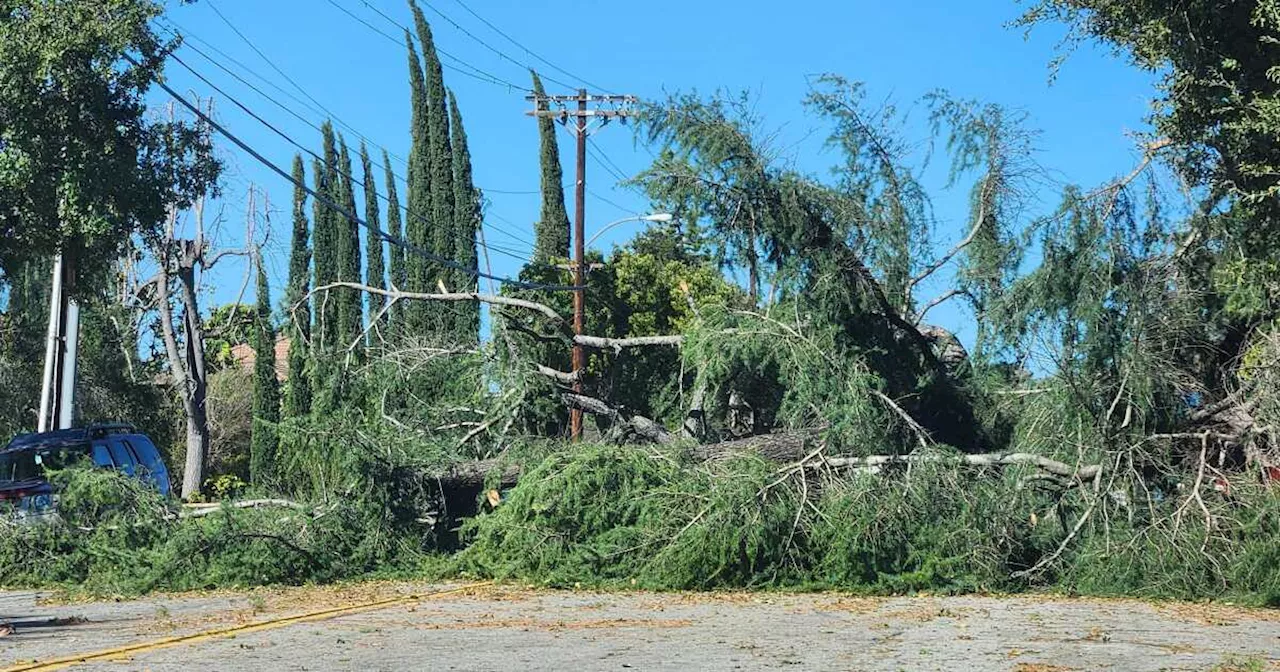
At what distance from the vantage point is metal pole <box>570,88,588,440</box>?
65.6 feet

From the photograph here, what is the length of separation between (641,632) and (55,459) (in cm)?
955

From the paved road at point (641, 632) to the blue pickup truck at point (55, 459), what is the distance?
7.51ft

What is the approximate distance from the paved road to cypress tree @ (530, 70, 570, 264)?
22328mm

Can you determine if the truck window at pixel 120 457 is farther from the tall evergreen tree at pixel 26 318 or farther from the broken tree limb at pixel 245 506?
the tall evergreen tree at pixel 26 318

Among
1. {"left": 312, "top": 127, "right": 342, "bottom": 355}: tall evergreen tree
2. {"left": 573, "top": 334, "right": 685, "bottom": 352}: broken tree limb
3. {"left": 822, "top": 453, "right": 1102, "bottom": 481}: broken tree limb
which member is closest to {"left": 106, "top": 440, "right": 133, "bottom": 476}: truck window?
{"left": 573, "top": 334, "right": 685, "bottom": 352}: broken tree limb

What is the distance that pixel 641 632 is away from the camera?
435 inches

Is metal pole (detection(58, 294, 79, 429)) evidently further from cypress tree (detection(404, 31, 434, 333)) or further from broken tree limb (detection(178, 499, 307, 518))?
cypress tree (detection(404, 31, 434, 333))

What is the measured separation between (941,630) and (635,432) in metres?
8.19

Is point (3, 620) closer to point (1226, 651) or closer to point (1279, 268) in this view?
point (1226, 651)

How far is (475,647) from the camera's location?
395 inches

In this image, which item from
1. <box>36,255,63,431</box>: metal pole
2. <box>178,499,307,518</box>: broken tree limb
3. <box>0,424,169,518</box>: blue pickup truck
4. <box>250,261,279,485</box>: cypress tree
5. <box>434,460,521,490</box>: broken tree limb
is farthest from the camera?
<box>250,261,279,485</box>: cypress tree

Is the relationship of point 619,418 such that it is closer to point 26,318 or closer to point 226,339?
point 26,318

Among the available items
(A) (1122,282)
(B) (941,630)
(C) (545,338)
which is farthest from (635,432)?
(B) (941,630)

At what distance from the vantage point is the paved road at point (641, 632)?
366 inches
